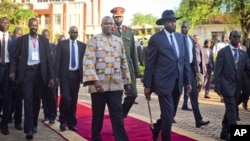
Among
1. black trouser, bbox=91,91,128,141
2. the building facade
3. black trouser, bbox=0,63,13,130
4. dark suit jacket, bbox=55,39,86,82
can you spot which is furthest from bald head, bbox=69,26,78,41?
the building facade

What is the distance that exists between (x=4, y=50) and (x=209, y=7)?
2131cm

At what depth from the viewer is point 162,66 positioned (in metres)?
6.55

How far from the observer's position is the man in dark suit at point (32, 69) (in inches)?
307

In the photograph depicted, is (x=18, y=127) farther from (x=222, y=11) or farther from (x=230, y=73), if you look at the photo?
(x=222, y=11)

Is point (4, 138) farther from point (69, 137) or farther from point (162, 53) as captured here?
point (162, 53)

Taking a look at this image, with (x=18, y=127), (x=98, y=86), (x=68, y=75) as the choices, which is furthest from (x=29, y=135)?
(x=98, y=86)

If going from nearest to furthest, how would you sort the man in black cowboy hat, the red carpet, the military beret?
1. the man in black cowboy hat
2. the red carpet
3. the military beret

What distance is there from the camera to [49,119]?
9.56 meters

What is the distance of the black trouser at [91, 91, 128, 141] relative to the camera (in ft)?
21.1

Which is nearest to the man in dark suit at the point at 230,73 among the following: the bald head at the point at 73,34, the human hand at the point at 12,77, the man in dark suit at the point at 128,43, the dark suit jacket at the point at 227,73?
the dark suit jacket at the point at 227,73

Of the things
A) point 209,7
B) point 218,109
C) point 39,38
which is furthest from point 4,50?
point 209,7

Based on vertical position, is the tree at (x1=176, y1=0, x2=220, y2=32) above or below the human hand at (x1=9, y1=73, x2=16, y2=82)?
above

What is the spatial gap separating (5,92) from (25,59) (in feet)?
2.71

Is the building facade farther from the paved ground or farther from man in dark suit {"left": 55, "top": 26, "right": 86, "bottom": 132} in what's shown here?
man in dark suit {"left": 55, "top": 26, "right": 86, "bottom": 132}
